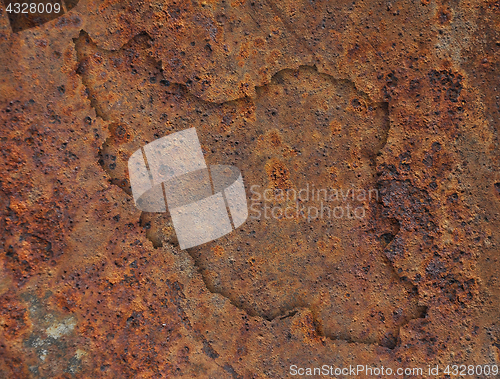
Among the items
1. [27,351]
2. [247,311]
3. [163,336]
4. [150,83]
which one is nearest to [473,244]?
[247,311]

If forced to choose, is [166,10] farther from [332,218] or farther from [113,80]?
[332,218]
